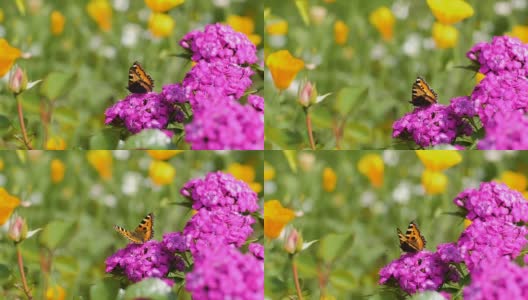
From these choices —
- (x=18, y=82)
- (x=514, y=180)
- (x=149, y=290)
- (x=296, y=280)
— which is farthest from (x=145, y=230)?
(x=514, y=180)

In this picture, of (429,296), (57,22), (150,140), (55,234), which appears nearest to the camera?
(429,296)

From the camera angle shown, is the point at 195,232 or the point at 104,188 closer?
the point at 195,232

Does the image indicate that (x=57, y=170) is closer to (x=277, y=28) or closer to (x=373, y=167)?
(x=277, y=28)

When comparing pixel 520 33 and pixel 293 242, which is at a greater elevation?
pixel 520 33

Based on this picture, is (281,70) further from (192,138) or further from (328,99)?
(192,138)

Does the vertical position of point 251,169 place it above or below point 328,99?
below

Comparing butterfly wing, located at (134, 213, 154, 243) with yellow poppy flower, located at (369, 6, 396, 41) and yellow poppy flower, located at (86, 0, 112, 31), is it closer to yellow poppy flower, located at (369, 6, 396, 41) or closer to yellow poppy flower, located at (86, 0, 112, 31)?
yellow poppy flower, located at (86, 0, 112, 31)

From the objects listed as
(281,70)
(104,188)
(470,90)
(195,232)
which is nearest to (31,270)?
(104,188)

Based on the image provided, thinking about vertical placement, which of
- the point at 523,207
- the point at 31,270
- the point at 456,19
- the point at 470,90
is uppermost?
the point at 456,19
